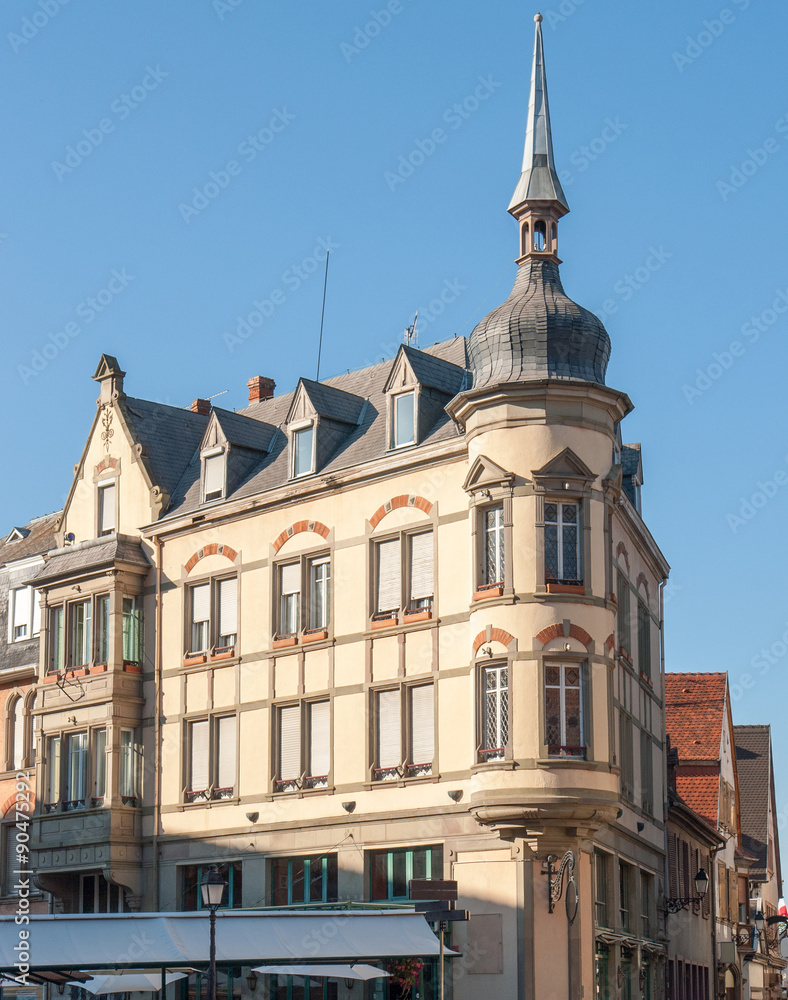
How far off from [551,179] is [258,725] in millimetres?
14842

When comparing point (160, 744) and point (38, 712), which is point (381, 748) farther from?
point (38, 712)

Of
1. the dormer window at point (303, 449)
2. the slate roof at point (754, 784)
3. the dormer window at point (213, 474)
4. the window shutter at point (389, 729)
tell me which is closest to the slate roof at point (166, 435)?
the dormer window at point (213, 474)

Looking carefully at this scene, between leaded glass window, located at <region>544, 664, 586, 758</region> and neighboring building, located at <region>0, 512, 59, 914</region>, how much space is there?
1670 cm

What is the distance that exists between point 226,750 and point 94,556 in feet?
21.7

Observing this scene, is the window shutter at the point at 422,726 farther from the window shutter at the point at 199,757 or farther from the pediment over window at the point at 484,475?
the window shutter at the point at 199,757

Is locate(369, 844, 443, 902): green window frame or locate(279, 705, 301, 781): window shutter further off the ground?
locate(279, 705, 301, 781): window shutter

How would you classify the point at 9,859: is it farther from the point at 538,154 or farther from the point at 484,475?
the point at 538,154

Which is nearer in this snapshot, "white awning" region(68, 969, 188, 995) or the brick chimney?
"white awning" region(68, 969, 188, 995)

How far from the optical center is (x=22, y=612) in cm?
4656

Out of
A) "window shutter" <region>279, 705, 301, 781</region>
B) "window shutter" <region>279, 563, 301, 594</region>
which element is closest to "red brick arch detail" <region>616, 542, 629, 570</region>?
"window shutter" <region>279, 563, 301, 594</region>

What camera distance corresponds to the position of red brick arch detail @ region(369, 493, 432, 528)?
35.0 metres

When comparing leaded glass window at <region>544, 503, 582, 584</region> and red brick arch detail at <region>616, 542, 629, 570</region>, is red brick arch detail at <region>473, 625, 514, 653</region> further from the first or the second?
red brick arch detail at <region>616, 542, 629, 570</region>

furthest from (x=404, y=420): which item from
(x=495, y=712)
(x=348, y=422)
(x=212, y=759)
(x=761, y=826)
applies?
(x=761, y=826)

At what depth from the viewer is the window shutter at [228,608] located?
38625 millimetres
